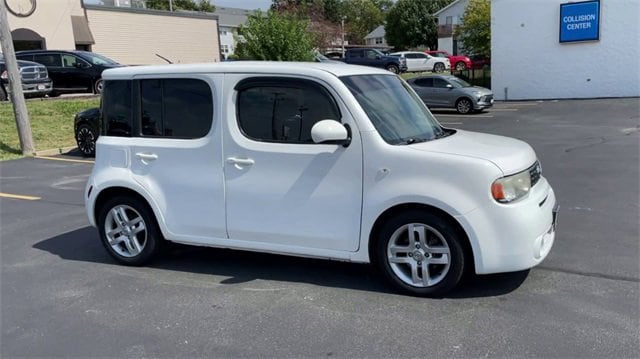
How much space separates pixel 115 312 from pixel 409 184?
2401 mm

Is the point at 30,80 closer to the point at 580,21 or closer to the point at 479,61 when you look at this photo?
the point at 580,21

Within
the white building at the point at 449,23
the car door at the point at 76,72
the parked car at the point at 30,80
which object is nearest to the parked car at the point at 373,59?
Answer: the car door at the point at 76,72

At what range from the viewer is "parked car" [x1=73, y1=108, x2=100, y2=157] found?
12438mm

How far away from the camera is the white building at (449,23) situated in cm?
5941

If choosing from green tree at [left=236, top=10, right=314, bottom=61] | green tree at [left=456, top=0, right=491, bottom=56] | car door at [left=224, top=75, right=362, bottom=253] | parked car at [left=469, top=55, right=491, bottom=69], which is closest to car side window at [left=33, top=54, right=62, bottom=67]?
green tree at [left=236, top=10, right=314, bottom=61]

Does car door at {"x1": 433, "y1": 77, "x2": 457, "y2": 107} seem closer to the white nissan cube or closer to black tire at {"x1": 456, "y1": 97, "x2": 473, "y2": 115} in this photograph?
black tire at {"x1": 456, "y1": 97, "x2": 473, "y2": 115}

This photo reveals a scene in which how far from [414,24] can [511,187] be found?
218ft

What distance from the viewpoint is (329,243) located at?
177 inches

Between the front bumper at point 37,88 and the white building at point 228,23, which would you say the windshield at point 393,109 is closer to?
the front bumper at point 37,88

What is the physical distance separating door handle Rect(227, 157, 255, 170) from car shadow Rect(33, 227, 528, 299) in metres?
0.99

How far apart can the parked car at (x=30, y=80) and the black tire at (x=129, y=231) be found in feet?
46.8

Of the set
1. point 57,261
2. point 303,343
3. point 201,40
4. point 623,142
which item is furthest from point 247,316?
point 201,40

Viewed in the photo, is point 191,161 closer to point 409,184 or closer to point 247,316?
point 247,316

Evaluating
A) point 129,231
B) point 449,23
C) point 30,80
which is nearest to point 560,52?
point 30,80
